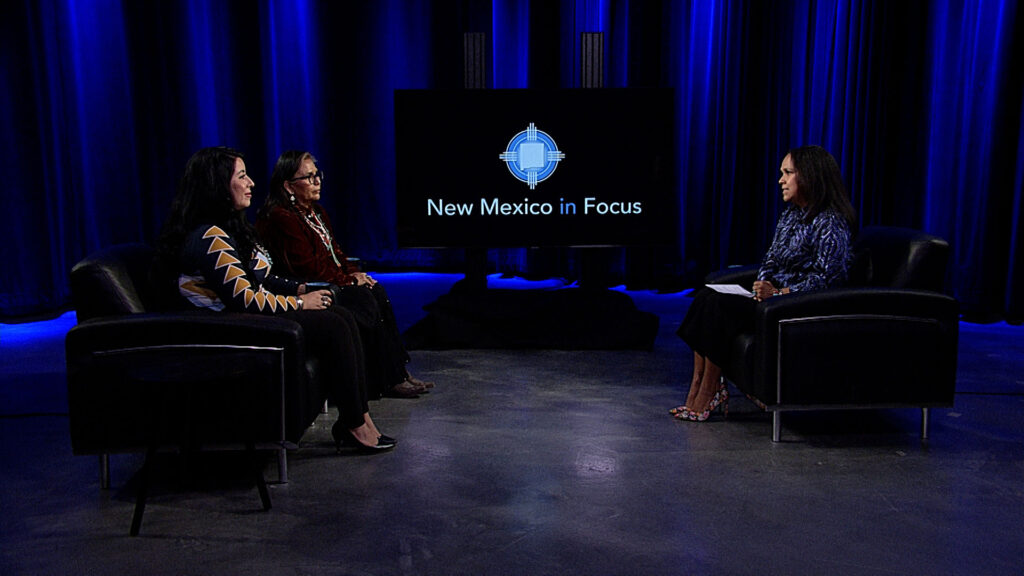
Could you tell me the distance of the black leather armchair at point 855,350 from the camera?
369 centimetres

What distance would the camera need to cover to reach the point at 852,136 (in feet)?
22.1

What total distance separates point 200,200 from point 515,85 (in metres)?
5.46

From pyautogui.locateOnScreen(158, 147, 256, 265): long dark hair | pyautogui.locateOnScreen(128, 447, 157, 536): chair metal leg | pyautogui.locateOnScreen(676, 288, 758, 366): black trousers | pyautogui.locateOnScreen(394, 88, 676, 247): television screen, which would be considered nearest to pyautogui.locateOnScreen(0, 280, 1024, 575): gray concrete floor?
pyautogui.locateOnScreen(128, 447, 157, 536): chair metal leg

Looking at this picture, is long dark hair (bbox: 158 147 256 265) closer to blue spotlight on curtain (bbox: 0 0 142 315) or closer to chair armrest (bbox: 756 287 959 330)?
chair armrest (bbox: 756 287 959 330)

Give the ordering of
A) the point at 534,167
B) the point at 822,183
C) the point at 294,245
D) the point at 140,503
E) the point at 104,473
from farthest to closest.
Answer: the point at 534,167 < the point at 294,245 < the point at 822,183 < the point at 104,473 < the point at 140,503

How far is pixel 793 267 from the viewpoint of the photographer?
4.10 meters

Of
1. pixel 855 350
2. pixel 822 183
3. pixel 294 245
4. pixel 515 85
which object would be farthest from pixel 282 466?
pixel 515 85

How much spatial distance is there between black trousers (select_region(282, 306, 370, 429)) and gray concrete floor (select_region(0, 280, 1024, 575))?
0.22 metres

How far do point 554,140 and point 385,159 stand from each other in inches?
136

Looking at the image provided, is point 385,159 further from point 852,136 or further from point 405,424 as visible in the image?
point 405,424

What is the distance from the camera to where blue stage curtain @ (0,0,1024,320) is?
6406mm

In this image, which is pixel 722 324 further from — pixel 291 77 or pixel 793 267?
pixel 291 77

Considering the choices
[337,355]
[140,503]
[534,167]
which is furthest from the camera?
[534,167]

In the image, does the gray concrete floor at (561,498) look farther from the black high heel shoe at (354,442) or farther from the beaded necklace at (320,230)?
the beaded necklace at (320,230)
